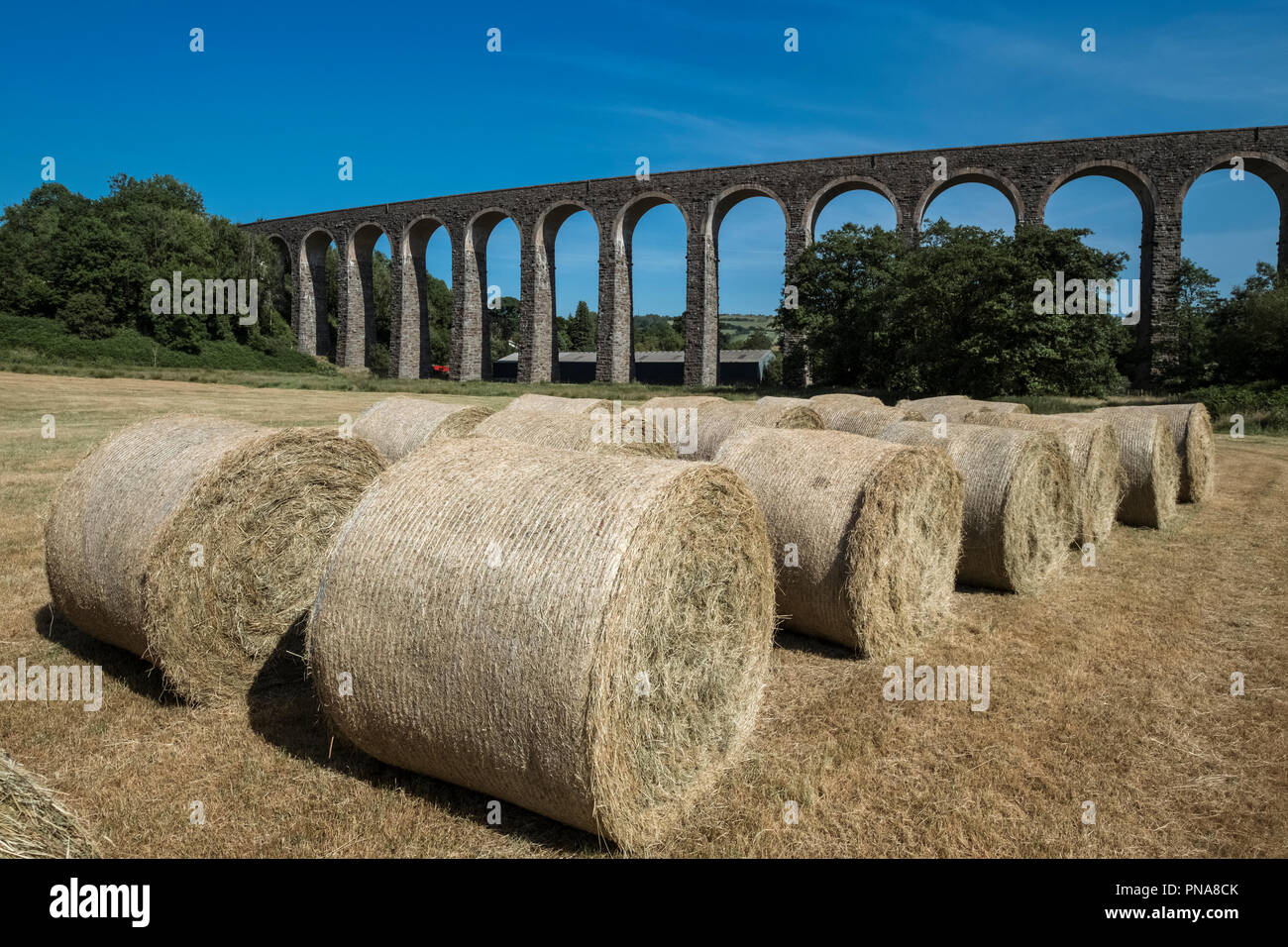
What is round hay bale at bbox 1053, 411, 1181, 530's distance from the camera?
34.0ft

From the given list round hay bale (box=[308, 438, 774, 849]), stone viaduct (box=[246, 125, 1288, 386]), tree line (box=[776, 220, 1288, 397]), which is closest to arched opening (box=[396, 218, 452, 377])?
stone viaduct (box=[246, 125, 1288, 386])

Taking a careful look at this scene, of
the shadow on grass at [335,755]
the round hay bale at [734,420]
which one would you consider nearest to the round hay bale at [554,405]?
the round hay bale at [734,420]

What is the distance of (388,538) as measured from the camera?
3740 millimetres

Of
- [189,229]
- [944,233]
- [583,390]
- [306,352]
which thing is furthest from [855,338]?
[189,229]

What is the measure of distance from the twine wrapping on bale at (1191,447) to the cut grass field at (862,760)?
229 inches

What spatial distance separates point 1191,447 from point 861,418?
5400 millimetres

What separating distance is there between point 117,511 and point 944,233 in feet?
117

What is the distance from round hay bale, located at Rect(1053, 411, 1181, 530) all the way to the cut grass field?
3.83m

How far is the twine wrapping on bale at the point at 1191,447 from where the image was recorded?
11859 mm

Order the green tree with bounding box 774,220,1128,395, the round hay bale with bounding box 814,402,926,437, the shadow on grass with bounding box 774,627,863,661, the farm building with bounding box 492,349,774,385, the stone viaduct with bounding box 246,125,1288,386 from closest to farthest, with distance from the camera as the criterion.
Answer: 1. the shadow on grass with bounding box 774,627,863,661
2. the round hay bale with bounding box 814,402,926,437
3. the green tree with bounding box 774,220,1128,395
4. the stone viaduct with bounding box 246,125,1288,386
5. the farm building with bounding box 492,349,774,385

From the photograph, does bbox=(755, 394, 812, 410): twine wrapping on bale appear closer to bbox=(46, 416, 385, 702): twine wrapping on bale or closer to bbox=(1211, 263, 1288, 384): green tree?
bbox=(46, 416, 385, 702): twine wrapping on bale

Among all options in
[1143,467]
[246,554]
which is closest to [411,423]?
[246,554]

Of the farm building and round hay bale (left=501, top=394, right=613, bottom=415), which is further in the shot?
the farm building

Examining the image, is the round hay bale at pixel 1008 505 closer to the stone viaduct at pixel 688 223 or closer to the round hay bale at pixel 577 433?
the round hay bale at pixel 577 433
